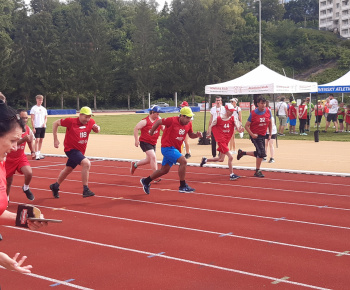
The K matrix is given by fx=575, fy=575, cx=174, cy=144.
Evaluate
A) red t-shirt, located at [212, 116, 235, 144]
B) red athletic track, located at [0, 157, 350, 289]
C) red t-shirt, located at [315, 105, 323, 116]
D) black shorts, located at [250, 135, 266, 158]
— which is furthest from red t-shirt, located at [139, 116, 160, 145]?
red t-shirt, located at [315, 105, 323, 116]

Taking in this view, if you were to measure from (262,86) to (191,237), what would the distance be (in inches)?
678

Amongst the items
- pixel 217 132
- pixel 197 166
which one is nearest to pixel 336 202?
pixel 217 132

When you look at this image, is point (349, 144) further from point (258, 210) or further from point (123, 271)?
point (123, 271)

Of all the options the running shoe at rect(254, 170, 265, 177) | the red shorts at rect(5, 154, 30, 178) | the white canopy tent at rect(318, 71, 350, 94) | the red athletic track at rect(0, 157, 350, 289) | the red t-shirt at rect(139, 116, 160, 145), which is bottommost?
the red athletic track at rect(0, 157, 350, 289)

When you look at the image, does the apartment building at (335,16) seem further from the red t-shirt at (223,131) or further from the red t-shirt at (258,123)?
the red t-shirt at (223,131)

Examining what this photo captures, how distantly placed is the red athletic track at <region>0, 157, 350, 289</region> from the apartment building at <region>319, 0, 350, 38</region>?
376 ft

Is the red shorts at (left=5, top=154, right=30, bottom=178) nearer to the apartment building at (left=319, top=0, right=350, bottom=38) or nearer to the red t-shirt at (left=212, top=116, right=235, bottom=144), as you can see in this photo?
the red t-shirt at (left=212, top=116, right=235, bottom=144)

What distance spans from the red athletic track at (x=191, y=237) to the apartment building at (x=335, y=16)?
11471 cm

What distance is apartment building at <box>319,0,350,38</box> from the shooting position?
121 m

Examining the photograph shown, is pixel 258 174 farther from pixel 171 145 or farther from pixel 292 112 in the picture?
pixel 292 112

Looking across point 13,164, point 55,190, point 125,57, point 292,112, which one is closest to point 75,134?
point 55,190

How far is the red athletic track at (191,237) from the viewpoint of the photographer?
6.27m

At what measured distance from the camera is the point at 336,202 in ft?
34.6

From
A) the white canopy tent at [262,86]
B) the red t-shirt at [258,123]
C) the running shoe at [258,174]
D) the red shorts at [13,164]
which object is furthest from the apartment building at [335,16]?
the red shorts at [13,164]
